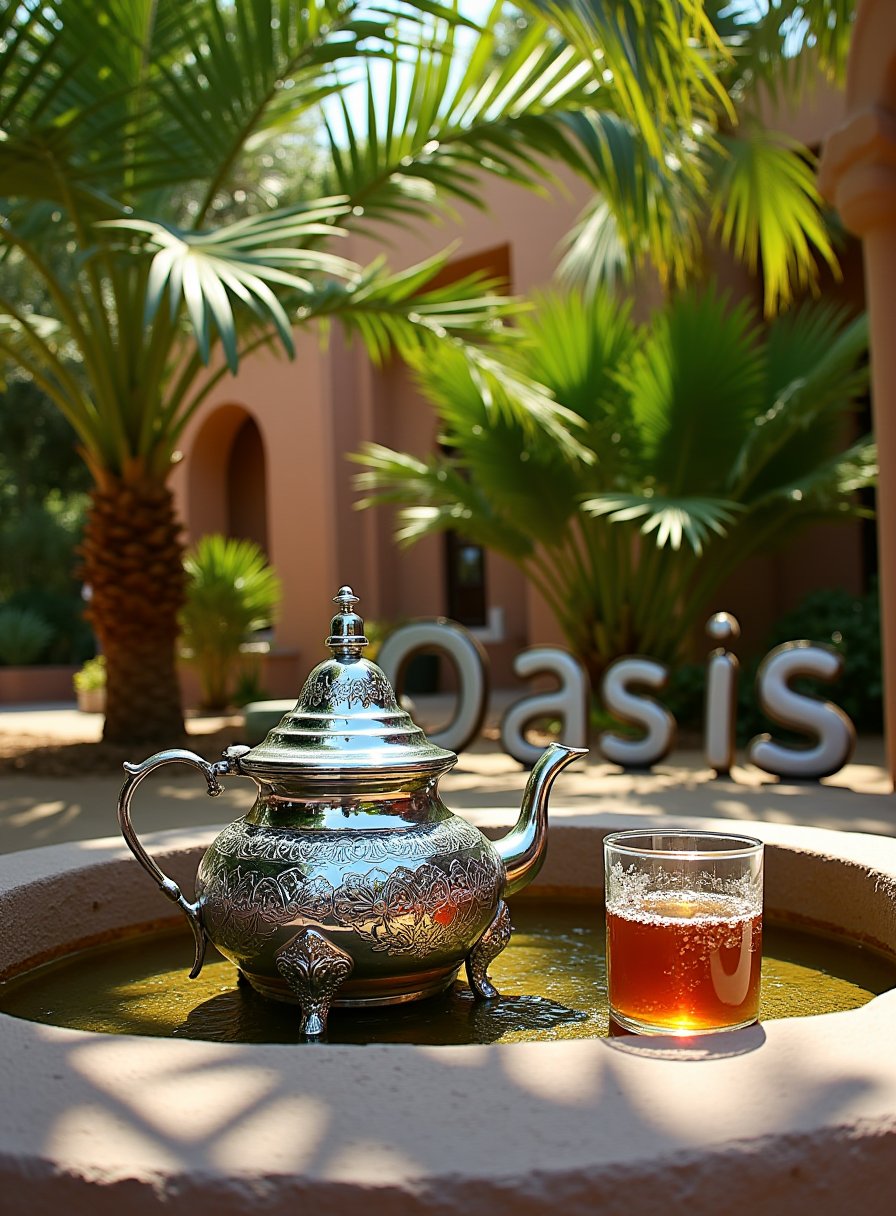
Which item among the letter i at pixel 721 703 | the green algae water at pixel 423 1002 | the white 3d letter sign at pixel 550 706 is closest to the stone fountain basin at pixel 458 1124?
the green algae water at pixel 423 1002

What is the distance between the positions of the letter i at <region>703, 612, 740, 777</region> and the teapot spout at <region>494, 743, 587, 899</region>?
414 centimetres

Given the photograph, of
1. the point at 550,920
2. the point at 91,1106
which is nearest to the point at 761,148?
the point at 550,920

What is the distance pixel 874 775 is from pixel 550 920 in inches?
172

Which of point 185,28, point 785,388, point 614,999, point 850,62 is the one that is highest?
point 185,28

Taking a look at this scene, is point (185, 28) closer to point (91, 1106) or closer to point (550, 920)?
point (550, 920)

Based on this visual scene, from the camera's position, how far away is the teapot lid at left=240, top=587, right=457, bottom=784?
1.77m

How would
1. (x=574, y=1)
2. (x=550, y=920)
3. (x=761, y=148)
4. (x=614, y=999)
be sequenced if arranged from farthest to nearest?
(x=761, y=148) → (x=574, y=1) → (x=550, y=920) → (x=614, y=999)

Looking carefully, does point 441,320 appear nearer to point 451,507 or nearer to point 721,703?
point 451,507

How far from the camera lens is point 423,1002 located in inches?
73.5

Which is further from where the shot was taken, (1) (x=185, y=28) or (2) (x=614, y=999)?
(1) (x=185, y=28)

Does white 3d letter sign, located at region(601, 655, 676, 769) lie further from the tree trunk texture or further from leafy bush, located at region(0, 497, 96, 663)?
leafy bush, located at region(0, 497, 96, 663)

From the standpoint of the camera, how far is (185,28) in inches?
249

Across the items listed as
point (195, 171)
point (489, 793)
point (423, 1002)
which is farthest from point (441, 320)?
point (423, 1002)

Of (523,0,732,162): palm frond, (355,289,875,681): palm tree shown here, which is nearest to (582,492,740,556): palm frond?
(355,289,875,681): palm tree
